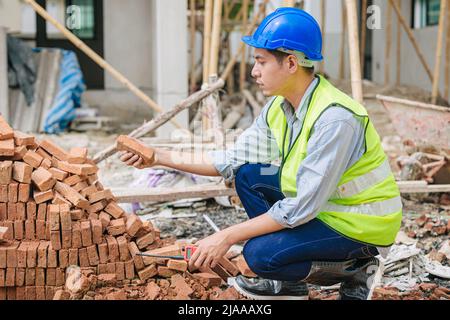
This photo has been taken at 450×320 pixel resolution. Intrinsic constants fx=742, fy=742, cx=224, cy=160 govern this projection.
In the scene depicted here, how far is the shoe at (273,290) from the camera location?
3770 mm

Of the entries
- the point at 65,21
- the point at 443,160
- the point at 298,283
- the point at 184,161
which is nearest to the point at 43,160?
the point at 184,161

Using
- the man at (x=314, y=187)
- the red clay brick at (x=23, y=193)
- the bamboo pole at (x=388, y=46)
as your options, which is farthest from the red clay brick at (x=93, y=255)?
the bamboo pole at (x=388, y=46)

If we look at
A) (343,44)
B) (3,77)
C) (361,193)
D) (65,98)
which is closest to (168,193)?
(361,193)

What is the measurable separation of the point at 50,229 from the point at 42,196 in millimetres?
215

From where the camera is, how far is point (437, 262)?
4.81m

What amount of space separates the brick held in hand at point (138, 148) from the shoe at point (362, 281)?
1.15 metres

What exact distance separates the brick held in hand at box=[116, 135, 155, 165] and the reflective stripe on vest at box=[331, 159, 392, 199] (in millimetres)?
945

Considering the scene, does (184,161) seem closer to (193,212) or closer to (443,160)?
(193,212)

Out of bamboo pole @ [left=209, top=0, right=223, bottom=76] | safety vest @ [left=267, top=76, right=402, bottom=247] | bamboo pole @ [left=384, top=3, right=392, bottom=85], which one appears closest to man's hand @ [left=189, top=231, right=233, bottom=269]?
safety vest @ [left=267, top=76, right=402, bottom=247]

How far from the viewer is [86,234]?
3.98 m

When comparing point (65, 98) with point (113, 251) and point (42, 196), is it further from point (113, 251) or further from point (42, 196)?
point (113, 251)

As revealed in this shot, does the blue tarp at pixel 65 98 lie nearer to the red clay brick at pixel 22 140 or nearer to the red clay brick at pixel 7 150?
the red clay brick at pixel 22 140
